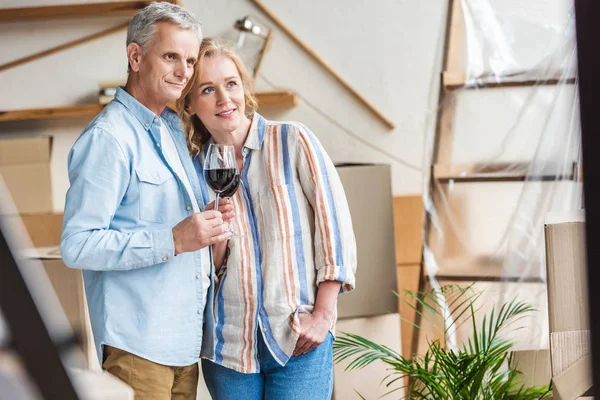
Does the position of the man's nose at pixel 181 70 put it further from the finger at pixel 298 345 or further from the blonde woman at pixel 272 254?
the finger at pixel 298 345

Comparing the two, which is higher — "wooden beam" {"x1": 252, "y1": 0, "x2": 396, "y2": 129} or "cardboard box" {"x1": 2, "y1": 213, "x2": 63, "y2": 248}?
"wooden beam" {"x1": 252, "y1": 0, "x2": 396, "y2": 129}

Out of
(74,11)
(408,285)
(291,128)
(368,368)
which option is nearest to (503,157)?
(408,285)

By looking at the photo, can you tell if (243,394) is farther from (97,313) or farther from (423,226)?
(423,226)

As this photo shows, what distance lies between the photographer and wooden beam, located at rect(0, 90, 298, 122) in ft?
9.50

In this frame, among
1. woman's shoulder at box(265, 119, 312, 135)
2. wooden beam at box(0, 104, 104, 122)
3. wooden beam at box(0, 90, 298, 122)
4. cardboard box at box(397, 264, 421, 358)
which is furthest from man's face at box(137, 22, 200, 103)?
cardboard box at box(397, 264, 421, 358)

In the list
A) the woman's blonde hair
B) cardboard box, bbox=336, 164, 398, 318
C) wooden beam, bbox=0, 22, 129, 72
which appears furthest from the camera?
wooden beam, bbox=0, 22, 129, 72

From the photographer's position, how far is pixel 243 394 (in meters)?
1.43

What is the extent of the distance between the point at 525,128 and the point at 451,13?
0.53m

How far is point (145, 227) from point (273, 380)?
405 millimetres

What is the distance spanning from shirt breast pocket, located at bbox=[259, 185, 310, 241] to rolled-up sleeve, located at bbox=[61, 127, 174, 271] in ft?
0.74

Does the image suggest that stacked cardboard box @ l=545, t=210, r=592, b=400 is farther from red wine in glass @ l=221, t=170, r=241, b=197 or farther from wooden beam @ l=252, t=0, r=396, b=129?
wooden beam @ l=252, t=0, r=396, b=129

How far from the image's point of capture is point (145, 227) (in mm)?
1315

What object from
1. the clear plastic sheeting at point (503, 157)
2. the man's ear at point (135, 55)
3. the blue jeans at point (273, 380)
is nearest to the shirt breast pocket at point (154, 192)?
the man's ear at point (135, 55)

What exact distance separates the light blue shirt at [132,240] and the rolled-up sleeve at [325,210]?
0.77 feet
